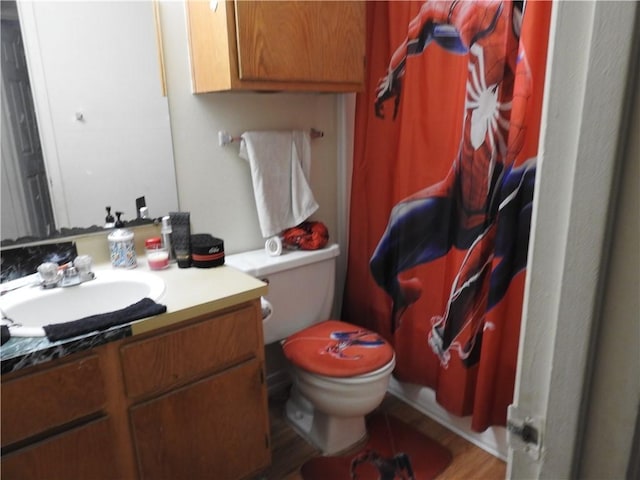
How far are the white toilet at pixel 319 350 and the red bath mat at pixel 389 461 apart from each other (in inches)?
2.7

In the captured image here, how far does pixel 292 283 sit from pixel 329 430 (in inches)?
24.1

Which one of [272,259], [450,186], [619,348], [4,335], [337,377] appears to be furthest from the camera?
[272,259]

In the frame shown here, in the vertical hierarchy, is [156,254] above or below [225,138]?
below

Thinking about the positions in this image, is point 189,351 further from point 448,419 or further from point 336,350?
point 448,419

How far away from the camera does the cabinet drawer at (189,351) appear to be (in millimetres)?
1207

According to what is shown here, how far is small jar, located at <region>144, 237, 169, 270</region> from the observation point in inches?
61.3

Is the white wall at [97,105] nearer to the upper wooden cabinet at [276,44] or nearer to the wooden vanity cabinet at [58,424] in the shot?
the upper wooden cabinet at [276,44]

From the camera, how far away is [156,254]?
1.58m

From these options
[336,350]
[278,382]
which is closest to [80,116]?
[336,350]

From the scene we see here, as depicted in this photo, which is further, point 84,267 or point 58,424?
point 84,267

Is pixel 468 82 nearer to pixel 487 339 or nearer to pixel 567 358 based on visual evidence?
pixel 487 339

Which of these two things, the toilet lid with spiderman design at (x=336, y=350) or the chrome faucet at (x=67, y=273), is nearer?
the chrome faucet at (x=67, y=273)

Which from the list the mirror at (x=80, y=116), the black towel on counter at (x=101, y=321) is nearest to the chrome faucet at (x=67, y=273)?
the mirror at (x=80, y=116)

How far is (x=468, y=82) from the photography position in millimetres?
1592
